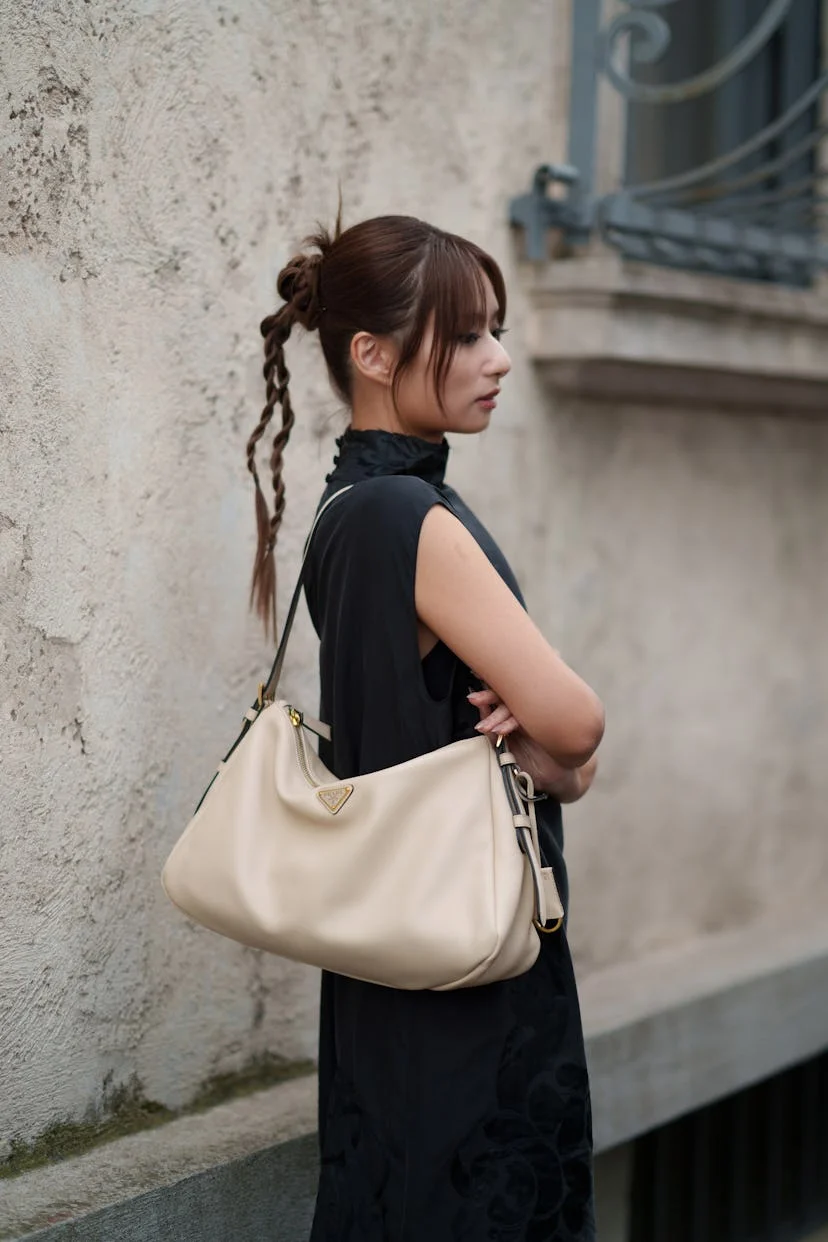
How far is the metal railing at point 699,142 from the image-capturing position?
3516mm

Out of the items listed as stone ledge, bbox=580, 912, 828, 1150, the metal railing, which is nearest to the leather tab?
stone ledge, bbox=580, 912, 828, 1150

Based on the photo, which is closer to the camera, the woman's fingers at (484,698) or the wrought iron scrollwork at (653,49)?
the woman's fingers at (484,698)

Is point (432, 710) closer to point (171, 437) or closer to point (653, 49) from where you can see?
point (171, 437)

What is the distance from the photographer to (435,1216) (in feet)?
6.57

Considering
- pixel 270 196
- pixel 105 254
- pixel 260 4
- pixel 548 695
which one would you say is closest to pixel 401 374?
pixel 548 695

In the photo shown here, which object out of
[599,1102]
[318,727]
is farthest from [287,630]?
[599,1102]

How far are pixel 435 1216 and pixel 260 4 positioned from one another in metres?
2.14

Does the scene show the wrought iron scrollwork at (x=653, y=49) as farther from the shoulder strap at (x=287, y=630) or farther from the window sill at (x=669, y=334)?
the shoulder strap at (x=287, y=630)

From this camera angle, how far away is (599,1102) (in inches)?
136

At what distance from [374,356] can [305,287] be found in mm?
177

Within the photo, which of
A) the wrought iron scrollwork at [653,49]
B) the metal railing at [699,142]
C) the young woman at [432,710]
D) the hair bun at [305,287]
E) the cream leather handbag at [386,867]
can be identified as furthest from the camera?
the metal railing at [699,142]

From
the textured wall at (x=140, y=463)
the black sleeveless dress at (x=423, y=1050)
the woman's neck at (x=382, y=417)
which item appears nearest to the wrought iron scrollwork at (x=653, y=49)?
the textured wall at (x=140, y=463)

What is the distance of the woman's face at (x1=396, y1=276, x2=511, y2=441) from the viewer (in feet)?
7.05

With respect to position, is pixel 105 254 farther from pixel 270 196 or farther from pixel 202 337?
pixel 270 196
